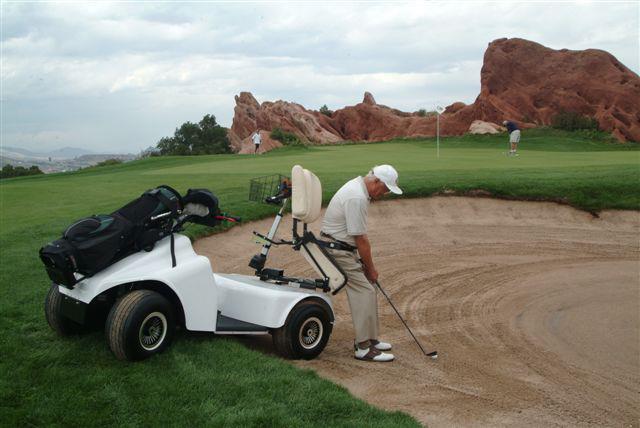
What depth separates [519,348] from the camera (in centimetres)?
791

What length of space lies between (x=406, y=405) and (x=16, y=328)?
4.16m

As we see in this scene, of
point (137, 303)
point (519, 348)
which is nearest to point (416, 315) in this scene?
point (519, 348)

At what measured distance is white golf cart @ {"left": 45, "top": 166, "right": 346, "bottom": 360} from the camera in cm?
552

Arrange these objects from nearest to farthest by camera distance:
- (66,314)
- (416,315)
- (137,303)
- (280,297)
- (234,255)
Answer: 1. (137,303)
2. (66,314)
3. (280,297)
4. (416,315)
5. (234,255)

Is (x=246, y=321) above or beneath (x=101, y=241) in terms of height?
beneath

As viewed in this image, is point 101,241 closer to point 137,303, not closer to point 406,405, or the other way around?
point 137,303

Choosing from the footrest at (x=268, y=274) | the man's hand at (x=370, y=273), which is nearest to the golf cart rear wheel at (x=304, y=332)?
the footrest at (x=268, y=274)

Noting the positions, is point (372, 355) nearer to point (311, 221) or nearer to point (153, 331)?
point (311, 221)

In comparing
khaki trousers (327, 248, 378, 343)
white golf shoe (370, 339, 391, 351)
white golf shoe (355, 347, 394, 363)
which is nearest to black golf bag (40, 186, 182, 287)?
khaki trousers (327, 248, 378, 343)

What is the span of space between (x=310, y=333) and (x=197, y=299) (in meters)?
1.39

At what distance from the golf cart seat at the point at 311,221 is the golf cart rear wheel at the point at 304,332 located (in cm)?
36

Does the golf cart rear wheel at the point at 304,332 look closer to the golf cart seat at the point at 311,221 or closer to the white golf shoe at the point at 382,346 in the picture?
the golf cart seat at the point at 311,221

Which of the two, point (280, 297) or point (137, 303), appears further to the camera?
point (280, 297)

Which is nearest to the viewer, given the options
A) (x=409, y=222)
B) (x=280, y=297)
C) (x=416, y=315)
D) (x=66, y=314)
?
(x=66, y=314)
